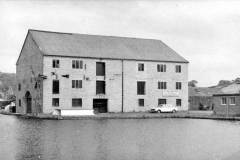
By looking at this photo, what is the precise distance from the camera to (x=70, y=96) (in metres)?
62.4

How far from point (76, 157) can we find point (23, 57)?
5235cm

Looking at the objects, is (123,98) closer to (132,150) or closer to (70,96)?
(70,96)

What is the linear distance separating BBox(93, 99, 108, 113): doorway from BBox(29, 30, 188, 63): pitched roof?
688 centimetres

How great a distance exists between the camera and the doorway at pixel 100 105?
65.4 meters

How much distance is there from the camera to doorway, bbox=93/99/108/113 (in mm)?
65438

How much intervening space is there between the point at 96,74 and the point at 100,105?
4.82 metres

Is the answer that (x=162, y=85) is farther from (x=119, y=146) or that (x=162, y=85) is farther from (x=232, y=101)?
(x=119, y=146)

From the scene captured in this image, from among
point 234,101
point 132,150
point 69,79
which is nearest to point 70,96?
point 69,79

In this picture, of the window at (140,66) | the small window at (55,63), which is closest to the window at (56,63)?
the small window at (55,63)

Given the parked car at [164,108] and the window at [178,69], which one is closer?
the parked car at [164,108]

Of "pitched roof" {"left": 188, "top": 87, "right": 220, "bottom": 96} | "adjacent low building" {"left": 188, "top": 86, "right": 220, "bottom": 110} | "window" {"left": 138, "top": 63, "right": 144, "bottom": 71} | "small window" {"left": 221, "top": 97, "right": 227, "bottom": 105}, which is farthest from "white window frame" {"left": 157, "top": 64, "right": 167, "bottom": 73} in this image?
"pitched roof" {"left": 188, "top": 87, "right": 220, "bottom": 96}

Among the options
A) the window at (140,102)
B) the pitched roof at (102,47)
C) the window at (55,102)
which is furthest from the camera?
the window at (140,102)

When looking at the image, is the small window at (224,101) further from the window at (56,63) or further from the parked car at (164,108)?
the window at (56,63)

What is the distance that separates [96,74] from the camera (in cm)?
6525
